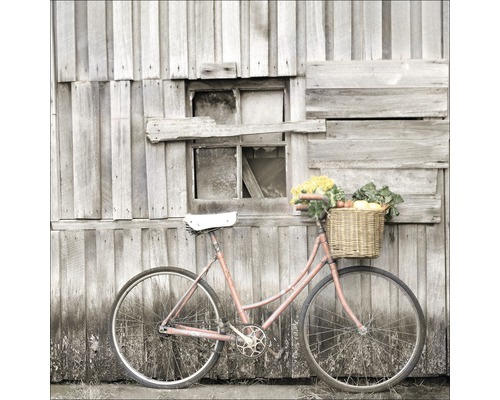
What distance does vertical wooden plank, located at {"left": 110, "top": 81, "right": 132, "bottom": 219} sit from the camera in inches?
216

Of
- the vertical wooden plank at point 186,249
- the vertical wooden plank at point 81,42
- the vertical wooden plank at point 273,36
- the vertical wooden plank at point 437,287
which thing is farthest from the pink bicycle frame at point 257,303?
the vertical wooden plank at point 81,42

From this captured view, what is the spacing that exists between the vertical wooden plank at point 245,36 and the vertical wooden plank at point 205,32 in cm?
24

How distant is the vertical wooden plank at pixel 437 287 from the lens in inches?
214

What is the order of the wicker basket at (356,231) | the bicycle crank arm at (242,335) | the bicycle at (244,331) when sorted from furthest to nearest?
the bicycle at (244,331) < the bicycle crank arm at (242,335) < the wicker basket at (356,231)

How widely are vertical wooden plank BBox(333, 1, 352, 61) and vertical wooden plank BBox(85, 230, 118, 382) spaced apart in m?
2.48

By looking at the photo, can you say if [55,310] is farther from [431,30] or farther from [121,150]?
[431,30]

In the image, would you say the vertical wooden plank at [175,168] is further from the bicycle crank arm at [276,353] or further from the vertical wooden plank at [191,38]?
the bicycle crank arm at [276,353]

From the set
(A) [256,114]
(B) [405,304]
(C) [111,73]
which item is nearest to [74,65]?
(C) [111,73]

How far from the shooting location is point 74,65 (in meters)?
5.52

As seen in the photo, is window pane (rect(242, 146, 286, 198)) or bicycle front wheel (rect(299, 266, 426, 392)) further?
window pane (rect(242, 146, 286, 198))

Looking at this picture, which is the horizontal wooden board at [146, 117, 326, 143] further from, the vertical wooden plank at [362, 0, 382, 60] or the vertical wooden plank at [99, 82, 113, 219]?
the vertical wooden plank at [362, 0, 382, 60]

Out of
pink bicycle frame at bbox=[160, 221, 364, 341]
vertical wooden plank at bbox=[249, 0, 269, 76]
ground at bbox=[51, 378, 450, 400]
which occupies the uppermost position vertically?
vertical wooden plank at bbox=[249, 0, 269, 76]

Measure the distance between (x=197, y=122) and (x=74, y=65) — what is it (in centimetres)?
117

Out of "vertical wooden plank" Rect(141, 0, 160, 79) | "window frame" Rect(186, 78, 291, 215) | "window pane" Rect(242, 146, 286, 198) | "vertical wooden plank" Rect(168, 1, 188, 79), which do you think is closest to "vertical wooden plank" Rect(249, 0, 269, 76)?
"window frame" Rect(186, 78, 291, 215)
